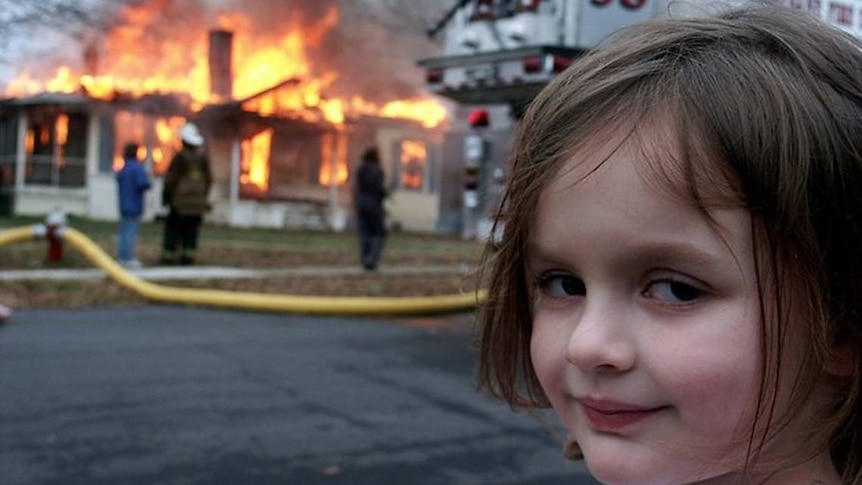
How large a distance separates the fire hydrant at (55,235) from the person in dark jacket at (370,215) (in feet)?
11.0

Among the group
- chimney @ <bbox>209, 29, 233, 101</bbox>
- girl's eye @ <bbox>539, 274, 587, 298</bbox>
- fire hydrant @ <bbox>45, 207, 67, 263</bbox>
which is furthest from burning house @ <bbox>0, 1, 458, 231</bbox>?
girl's eye @ <bbox>539, 274, 587, 298</bbox>

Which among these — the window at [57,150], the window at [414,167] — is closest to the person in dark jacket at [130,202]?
the window at [57,150]

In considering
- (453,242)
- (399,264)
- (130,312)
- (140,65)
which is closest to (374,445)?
(130,312)

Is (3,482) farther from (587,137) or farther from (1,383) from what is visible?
(587,137)

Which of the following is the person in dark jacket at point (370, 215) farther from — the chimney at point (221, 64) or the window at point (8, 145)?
the window at point (8, 145)

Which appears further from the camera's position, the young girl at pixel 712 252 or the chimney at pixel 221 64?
the chimney at pixel 221 64

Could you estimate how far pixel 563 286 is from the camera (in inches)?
44.0

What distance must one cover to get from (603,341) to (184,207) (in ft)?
38.1

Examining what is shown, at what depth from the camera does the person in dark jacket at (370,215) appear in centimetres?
1182

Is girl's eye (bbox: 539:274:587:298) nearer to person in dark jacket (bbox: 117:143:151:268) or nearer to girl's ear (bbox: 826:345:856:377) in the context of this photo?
girl's ear (bbox: 826:345:856:377)

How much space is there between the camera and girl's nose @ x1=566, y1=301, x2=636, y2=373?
1.00 m

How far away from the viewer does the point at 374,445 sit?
419cm

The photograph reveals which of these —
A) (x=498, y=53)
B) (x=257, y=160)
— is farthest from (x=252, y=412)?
(x=257, y=160)

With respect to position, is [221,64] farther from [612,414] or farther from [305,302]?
[612,414]
